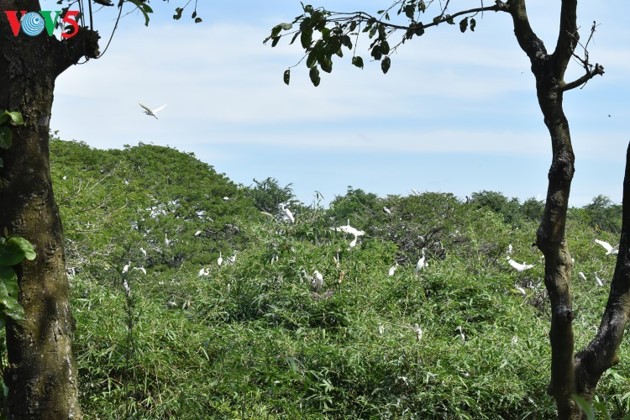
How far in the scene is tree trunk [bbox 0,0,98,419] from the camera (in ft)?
11.0

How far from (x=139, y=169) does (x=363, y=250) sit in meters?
12.3

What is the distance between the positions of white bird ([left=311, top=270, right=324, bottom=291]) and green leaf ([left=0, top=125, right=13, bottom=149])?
134 inches

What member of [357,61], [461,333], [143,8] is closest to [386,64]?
[357,61]

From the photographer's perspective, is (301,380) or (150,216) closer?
(301,380)

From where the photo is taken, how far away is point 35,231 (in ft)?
11.2

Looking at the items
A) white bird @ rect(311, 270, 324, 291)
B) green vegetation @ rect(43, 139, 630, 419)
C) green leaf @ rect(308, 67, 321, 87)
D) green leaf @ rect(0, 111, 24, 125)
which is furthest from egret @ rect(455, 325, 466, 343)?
green leaf @ rect(0, 111, 24, 125)

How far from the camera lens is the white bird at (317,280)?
21.3ft

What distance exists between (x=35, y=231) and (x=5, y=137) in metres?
0.37

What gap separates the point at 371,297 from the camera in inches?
254

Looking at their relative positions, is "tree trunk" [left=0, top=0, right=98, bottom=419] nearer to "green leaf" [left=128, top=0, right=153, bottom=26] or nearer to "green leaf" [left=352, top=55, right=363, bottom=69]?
"green leaf" [left=128, top=0, right=153, bottom=26]

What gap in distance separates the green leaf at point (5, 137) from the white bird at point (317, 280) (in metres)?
3.41

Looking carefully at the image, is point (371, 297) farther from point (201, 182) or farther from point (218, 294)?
point (201, 182)

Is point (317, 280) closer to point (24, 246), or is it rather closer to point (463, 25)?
point (463, 25)

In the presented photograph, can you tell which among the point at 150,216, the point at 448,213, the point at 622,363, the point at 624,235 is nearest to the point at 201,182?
the point at 150,216
